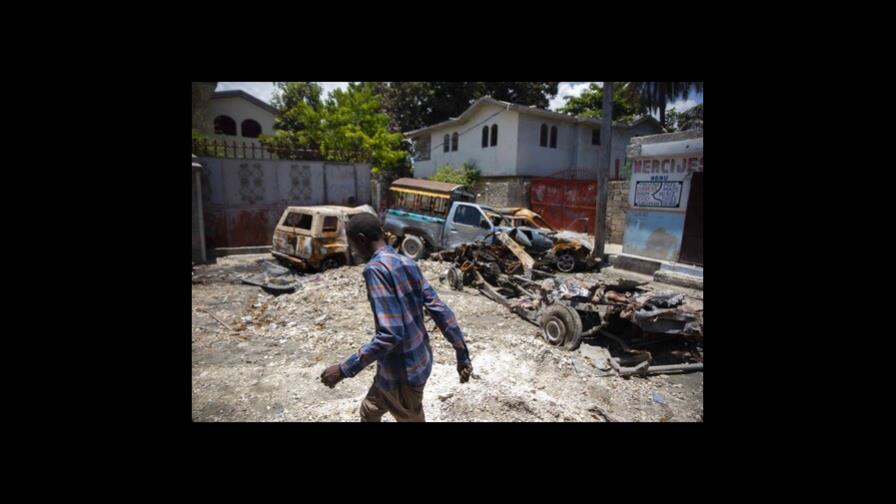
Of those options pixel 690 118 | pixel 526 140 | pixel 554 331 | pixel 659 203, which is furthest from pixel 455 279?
pixel 690 118

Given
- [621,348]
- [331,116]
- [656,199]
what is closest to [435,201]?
[656,199]

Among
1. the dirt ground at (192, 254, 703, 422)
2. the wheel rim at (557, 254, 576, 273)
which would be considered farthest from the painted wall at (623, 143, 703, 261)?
the dirt ground at (192, 254, 703, 422)

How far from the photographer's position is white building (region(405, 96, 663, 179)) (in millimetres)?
19859

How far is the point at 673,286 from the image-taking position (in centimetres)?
946

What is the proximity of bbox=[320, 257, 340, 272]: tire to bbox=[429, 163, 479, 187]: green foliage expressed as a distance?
1228 centimetres

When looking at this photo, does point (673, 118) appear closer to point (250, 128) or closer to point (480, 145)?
point (480, 145)

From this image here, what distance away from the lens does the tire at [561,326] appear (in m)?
5.28

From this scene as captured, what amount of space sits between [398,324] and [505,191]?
1754cm

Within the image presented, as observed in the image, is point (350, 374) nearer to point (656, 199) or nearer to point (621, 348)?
point (621, 348)

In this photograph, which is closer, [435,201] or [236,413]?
[236,413]

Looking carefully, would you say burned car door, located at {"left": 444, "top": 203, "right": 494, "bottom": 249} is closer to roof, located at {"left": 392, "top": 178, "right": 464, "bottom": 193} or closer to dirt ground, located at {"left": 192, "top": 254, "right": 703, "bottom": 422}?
roof, located at {"left": 392, "top": 178, "right": 464, "bottom": 193}
